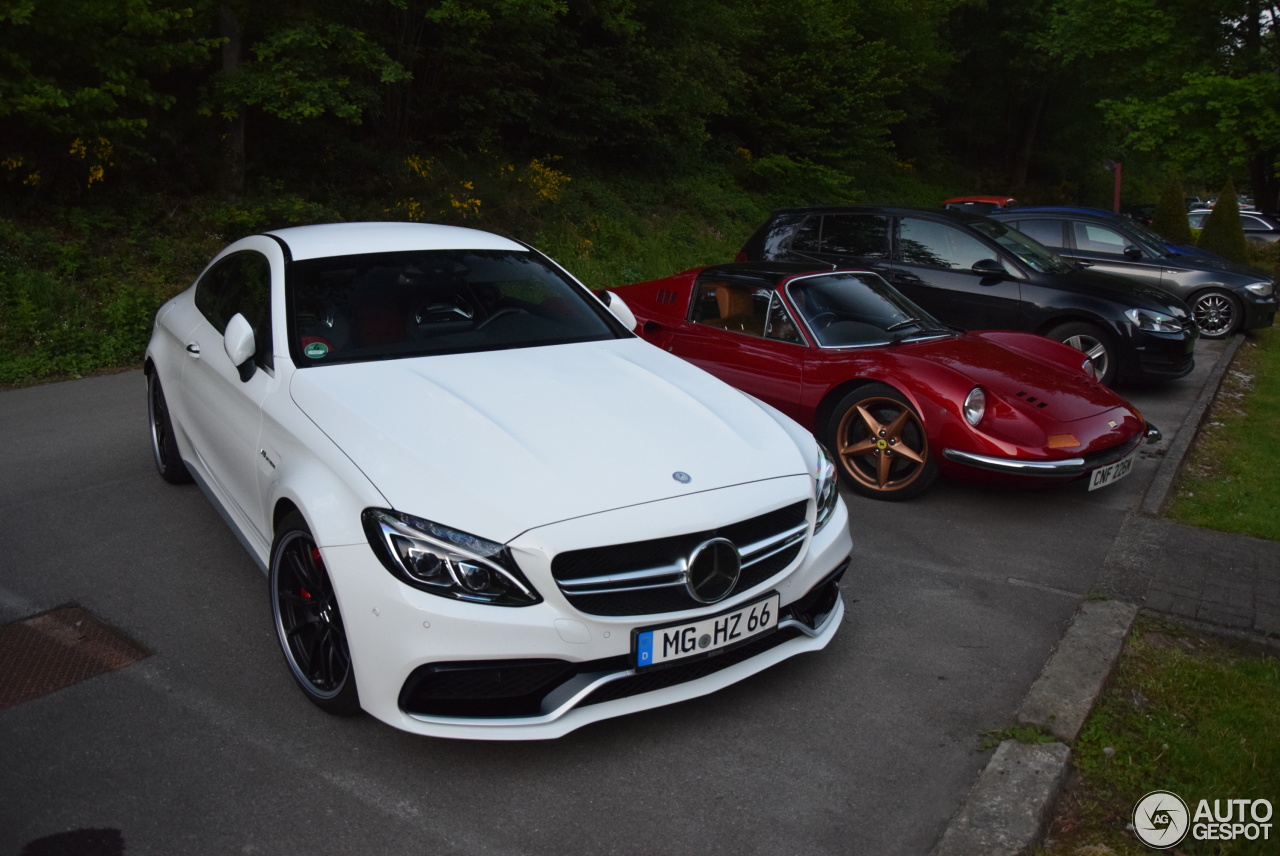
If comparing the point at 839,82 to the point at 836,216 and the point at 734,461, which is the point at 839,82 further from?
the point at 734,461

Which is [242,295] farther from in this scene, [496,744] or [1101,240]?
[1101,240]

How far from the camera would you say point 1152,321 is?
876 centimetres

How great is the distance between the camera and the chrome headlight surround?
5.53 m

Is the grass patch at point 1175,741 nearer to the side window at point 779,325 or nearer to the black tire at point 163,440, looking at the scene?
the side window at point 779,325

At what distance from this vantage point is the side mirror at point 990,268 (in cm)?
889

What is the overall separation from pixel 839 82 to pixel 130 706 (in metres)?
24.0

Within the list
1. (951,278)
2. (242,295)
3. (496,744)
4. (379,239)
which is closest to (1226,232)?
(951,278)

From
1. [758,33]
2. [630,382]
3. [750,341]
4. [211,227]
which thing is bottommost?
[211,227]

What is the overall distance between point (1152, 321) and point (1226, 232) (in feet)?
38.4

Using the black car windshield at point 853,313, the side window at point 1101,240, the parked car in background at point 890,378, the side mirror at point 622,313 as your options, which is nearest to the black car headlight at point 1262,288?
the side window at point 1101,240

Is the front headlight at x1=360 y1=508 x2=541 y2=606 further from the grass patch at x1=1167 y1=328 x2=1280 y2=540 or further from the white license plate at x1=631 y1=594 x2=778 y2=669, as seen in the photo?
the grass patch at x1=1167 y1=328 x2=1280 y2=540

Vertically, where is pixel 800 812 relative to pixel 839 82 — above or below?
below

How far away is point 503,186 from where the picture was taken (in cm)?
1591

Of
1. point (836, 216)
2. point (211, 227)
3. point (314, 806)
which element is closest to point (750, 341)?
point (836, 216)
